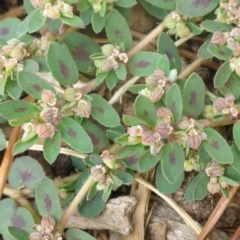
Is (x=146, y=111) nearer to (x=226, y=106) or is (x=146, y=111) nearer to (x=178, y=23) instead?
(x=226, y=106)

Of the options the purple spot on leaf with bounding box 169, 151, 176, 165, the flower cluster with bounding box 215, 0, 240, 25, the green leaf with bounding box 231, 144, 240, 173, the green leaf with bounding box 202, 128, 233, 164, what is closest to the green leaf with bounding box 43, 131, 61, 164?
the purple spot on leaf with bounding box 169, 151, 176, 165

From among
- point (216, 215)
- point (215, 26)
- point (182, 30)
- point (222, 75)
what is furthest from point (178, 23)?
point (216, 215)

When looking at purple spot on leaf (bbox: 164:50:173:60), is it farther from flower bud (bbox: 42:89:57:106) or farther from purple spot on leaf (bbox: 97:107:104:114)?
flower bud (bbox: 42:89:57:106)

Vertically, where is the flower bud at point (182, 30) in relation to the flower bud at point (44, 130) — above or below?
above

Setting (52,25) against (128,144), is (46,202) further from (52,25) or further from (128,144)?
(52,25)

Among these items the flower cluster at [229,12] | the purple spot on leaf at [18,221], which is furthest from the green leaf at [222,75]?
the purple spot on leaf at [18,221]

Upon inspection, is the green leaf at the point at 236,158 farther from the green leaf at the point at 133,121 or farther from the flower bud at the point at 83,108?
the flower bud at the point at 83,108

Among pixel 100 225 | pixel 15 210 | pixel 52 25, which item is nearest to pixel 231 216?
pixel 100 225
